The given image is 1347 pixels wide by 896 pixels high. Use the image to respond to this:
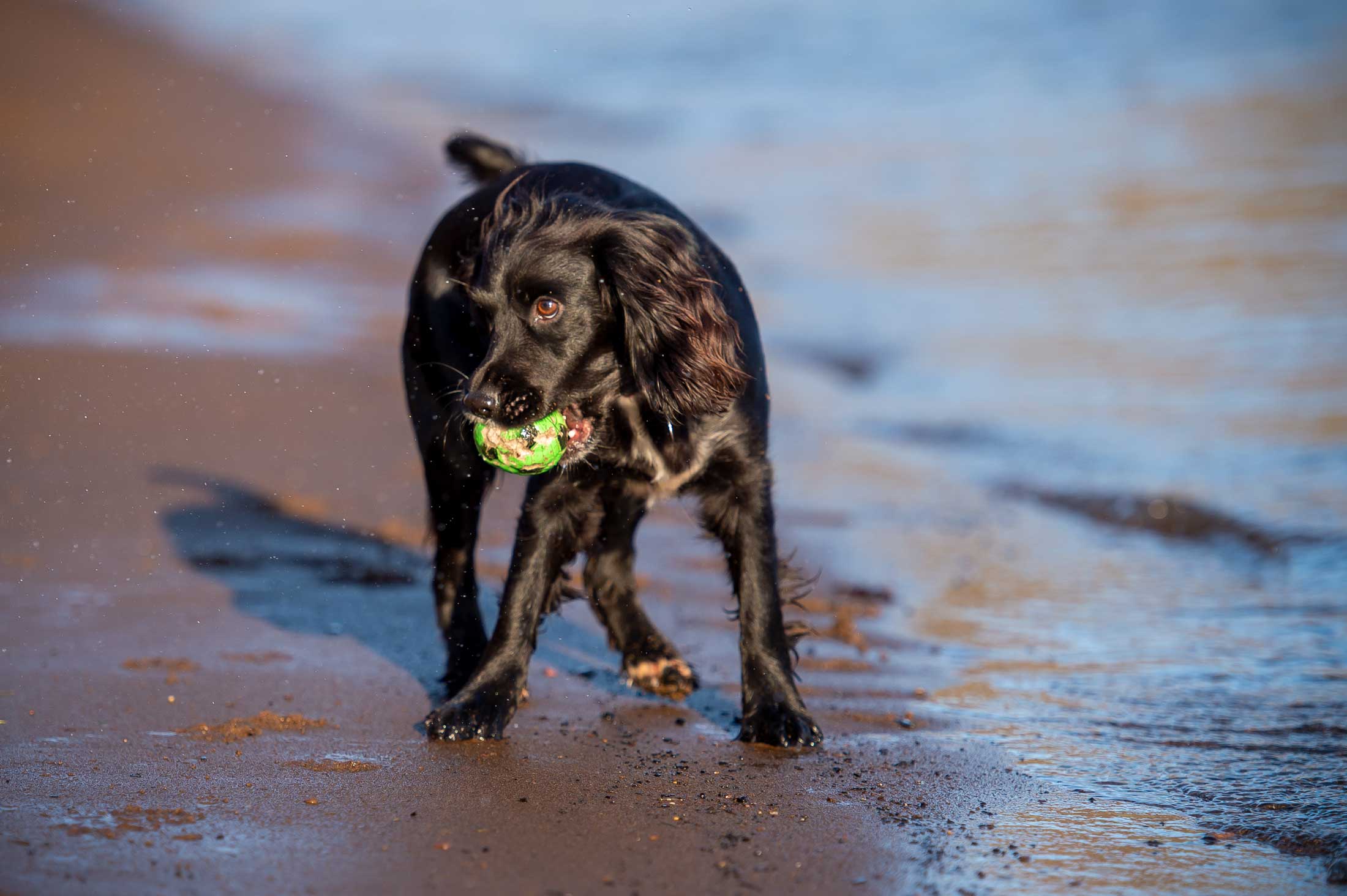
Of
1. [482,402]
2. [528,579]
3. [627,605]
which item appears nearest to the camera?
[482,402]

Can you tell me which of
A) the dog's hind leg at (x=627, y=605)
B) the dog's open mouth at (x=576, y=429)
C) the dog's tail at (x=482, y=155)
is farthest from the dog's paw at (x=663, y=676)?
the dog's tail at (x=482, y=155)

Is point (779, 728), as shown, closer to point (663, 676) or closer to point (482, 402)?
point (663, 676)

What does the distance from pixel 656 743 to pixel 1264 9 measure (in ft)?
86.5

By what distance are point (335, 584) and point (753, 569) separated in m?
1.75

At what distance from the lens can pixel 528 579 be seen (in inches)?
134

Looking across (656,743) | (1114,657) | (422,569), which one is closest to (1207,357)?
(1114,657)

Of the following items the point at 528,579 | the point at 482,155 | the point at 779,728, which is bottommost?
the point at 779,728

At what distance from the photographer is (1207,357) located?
30.9 feet

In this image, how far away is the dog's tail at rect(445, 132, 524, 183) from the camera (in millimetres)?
4359

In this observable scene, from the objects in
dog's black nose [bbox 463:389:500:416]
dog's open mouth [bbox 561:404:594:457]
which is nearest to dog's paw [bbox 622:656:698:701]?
dog's open mouth [bbox 561:404:594:457]

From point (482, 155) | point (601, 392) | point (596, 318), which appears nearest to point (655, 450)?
point (601, 392)

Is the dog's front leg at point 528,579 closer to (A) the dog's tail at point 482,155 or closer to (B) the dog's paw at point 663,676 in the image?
(B) the dog's paw at point 663,676

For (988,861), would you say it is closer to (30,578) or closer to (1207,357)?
(30,578)

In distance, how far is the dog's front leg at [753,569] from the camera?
130 inches
